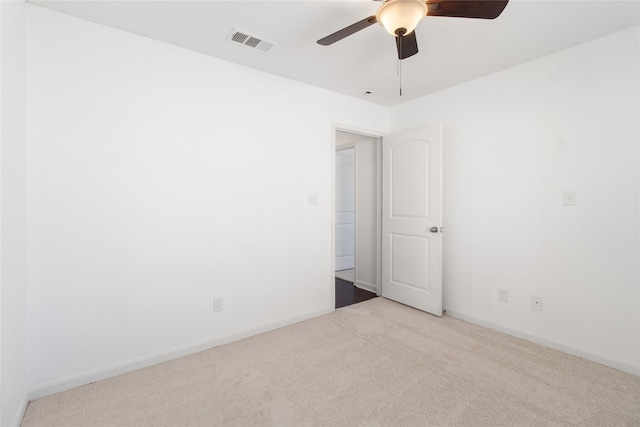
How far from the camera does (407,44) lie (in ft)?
5.87

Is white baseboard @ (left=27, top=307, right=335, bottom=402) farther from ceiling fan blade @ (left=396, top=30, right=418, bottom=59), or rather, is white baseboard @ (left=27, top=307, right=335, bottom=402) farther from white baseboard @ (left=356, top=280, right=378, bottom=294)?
ceiling fan blade @ (left=396, top=30, right=418, bottom=59)

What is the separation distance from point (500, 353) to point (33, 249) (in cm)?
333

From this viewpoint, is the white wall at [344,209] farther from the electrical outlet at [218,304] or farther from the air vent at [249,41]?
the air vent at [249,41]

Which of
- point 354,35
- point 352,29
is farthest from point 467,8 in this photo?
point 354,35

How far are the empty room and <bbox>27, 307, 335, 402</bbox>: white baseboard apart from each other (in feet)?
0.04

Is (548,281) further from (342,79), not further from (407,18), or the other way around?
(342,79)

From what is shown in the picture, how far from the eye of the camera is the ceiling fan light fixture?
4.67 ft

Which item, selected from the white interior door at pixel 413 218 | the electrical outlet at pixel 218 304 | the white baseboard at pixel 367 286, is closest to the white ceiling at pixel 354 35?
the white interior door at pixel 413 218

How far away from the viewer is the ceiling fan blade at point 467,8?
Answer: 1386 mm

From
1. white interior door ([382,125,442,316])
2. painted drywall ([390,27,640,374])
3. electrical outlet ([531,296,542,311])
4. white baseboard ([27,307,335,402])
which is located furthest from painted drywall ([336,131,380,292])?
electrical outlet ([531,296,542,311])

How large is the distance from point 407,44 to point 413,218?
6.36ft

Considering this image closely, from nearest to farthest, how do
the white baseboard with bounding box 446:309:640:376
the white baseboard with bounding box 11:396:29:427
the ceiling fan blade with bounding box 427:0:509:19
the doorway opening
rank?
the ceiling fan blade with bounding box 427:0:509:19 → the white baseboard with bounding box 11:396:29:427 → the white baseboard with bounding box 446:309:640:376 → the doorway opening

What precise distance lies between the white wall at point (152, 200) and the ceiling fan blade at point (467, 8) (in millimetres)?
1665

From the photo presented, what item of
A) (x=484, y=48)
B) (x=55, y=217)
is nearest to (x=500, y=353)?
(x=484, y=48)
